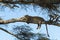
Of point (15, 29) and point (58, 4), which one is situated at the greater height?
point (58, 4)

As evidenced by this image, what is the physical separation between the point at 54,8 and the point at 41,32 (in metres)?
0.23

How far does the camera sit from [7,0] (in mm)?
1366

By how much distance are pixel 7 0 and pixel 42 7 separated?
11.8 inches

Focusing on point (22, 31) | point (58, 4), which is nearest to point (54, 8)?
point (58, 4)

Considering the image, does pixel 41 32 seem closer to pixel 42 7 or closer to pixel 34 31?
pixel 34 31

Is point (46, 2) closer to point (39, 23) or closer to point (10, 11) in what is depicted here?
point (39, 23)

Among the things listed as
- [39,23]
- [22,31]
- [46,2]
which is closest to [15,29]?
[22,31]

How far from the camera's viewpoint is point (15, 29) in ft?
4.46

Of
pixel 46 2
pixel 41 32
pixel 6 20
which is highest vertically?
pixel 46 2

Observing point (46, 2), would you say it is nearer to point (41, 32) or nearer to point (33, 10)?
point (33, 10)

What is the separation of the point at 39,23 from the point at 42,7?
14 centimetres

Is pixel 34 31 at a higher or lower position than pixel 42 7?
lower

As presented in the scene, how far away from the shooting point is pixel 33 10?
139cm

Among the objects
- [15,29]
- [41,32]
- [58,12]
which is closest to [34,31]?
[41,32]
